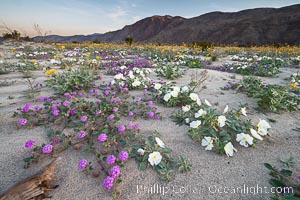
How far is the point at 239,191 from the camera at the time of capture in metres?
1.40

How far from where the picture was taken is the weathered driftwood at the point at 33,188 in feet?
3.83

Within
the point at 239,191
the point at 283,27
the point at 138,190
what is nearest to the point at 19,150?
the point at 138,190

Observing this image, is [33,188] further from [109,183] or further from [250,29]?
[250,29]

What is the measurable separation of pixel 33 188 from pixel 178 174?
1.15 meters

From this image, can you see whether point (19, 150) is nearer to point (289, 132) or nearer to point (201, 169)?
point (201, 169)

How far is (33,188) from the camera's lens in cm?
125

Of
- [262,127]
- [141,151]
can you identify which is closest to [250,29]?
[262,127]

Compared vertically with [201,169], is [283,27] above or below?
above

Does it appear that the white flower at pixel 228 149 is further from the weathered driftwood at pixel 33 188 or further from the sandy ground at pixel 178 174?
the weathered driftwood at pixel 33 188

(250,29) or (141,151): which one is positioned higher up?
(250,29)

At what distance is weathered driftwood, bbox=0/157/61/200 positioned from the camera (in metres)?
1.17

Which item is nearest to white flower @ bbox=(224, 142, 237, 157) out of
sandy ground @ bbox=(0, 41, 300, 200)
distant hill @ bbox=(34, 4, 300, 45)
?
sandy ground @ bbox=(0, 41, 300, 200)

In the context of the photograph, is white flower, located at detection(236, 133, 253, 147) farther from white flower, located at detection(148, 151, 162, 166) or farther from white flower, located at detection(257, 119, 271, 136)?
white flower, located at detection(148, 151, 162, 166)

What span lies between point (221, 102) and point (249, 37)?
5826 centimetres
